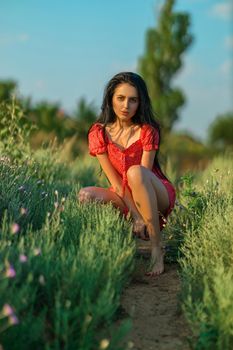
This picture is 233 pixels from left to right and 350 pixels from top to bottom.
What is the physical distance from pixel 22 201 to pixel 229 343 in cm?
191

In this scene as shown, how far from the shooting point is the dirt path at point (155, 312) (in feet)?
10.3

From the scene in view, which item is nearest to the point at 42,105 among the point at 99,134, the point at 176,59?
the point at 176,59

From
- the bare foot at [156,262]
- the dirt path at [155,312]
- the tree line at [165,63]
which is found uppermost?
the tree line at [165,63]

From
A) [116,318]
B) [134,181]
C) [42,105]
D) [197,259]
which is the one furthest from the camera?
[42,105]

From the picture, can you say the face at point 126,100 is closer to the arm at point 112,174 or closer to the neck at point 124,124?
the neck at point 124,124

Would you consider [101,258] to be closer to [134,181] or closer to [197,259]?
[197,259]

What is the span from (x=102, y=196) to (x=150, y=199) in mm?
476

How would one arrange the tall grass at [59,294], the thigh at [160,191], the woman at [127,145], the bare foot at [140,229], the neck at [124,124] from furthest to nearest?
the neck at [124,124] < the woman at [127,145] < the bare foot at [140,229] < the thigh at [160,191] < the tall grass at [59,294]

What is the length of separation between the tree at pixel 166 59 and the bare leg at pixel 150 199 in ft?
35.5

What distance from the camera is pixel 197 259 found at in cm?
362

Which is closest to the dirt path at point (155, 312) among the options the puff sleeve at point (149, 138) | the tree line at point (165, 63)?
the puff sleeve at point (149, 138)

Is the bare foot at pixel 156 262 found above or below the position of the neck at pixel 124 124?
below

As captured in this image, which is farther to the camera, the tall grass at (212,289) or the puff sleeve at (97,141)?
the puff sleeve at (97,141)

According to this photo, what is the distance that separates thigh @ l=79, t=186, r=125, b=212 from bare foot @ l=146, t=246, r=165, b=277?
462 mm
